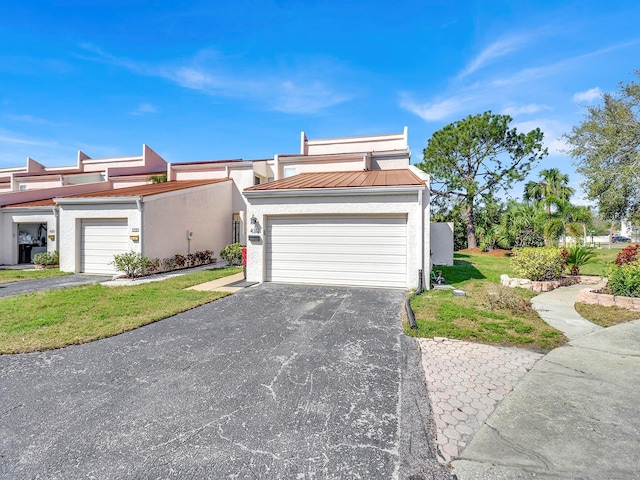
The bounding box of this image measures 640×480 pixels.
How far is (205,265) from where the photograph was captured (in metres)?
14.6

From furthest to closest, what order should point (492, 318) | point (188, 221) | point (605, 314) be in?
point (188, 221) < point (605, 314) < point (492, 318)

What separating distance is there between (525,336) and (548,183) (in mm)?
25607

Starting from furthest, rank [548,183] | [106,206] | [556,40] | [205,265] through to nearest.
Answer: [548,183], [205,265], [106,206], [556,40]

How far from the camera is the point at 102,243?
1199cm

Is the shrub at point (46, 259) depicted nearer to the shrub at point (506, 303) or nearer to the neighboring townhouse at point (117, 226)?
the neighboring townhouse at point (117, 226)

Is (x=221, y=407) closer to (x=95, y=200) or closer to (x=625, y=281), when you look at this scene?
(x=625, y=281)

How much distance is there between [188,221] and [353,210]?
29.6ft

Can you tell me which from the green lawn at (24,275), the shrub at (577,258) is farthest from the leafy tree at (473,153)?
the green lawn at (24,275)

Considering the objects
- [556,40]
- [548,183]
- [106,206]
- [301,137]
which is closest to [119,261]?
[106,206]

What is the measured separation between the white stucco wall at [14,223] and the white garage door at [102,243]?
4.15m

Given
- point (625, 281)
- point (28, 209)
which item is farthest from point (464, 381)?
point (28, 209)

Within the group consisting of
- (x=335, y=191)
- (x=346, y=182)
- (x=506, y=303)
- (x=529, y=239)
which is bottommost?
(x=506, y=303)

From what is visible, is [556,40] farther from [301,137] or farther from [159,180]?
[159,180]

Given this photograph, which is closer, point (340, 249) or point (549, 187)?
point (340, 249)
